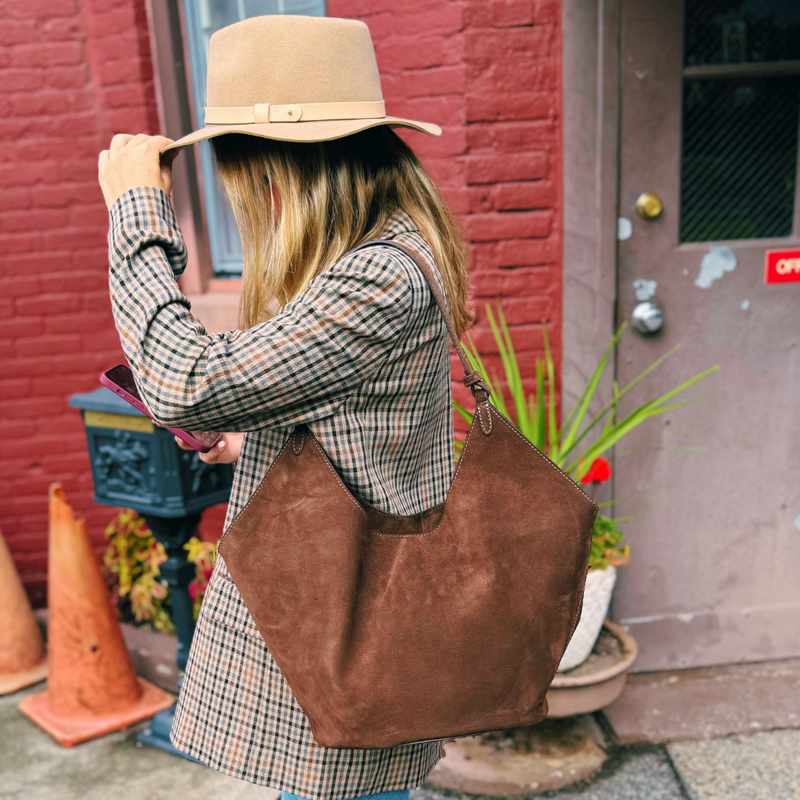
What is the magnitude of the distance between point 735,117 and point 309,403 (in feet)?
7.13

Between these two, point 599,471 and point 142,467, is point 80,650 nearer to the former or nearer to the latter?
point 142,467

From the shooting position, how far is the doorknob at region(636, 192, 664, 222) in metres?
2.81

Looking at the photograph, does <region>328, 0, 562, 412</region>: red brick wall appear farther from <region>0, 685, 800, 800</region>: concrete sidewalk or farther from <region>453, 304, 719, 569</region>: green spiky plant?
<region>0, 685, 800, 800</region>: concrete sidewalk

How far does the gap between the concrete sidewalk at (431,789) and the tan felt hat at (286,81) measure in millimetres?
2128

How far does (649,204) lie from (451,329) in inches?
68.1

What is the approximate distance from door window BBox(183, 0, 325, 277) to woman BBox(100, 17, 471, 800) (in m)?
2.00

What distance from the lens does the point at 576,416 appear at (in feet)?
9.60

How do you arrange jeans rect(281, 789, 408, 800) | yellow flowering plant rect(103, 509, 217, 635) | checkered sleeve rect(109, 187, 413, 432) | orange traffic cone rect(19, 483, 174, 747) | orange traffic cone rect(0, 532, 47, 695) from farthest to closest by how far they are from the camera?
yellow flowering plant rect(103, 509, 217, 635) → orange traffic cone rect(0, 532, 47, 695) → orange traffic cone rect(19, 483, 174, 747) → jeans rect(281, 789, 408, 800) → checkered sleeve rect(109, 187, 413, 432)

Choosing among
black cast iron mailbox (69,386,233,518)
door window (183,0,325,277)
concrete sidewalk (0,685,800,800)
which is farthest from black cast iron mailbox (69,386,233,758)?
door window (183,0,325,277)

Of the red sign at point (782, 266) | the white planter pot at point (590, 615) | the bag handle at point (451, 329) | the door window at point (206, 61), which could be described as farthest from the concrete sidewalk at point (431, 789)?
the door window at point (206, 61)

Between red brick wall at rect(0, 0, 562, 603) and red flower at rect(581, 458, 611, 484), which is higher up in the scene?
red brick wall at rect(0, 0, 562, 603)

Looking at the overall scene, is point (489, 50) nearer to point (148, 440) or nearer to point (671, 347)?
point (671, 347)

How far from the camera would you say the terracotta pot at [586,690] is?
8.88ft

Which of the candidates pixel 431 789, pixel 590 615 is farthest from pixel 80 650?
pixel 590 615
